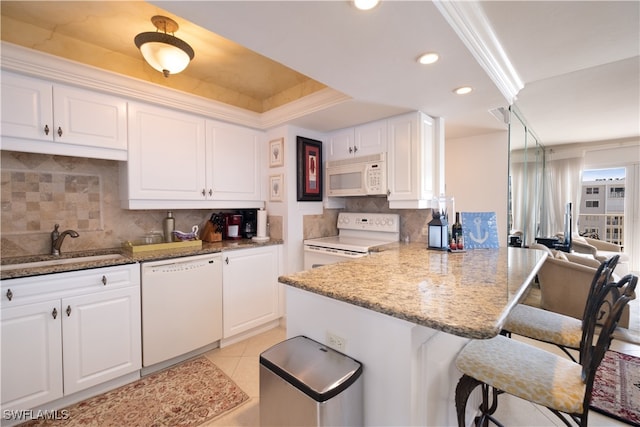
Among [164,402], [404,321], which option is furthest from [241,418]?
[404,321]

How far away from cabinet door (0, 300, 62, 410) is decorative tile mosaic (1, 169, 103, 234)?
0.78 meters

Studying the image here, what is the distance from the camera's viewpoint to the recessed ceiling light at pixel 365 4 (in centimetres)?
109

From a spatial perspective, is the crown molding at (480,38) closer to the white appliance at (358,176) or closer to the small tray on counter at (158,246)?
the white appliance at (358,176)

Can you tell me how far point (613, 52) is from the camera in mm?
1793

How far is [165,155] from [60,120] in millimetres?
681

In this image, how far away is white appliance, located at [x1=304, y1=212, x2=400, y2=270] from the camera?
2678mm

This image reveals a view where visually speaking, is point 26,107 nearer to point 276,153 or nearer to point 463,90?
point 276,153

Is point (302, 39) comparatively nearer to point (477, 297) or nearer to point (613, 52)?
point (477, 297)

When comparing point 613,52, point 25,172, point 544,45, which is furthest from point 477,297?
point 25,172

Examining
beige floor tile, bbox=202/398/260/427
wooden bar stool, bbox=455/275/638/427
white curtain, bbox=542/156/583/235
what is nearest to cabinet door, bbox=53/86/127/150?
beige floor tile, bbox=202/398/260/427

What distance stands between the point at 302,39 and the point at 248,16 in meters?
0.28

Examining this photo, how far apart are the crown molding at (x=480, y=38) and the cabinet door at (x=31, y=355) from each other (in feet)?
8.91

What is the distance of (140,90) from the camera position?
217cm

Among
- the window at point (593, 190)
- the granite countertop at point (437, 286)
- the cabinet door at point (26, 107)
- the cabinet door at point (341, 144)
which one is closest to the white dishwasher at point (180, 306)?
the cabinet door at point (26, 107)
